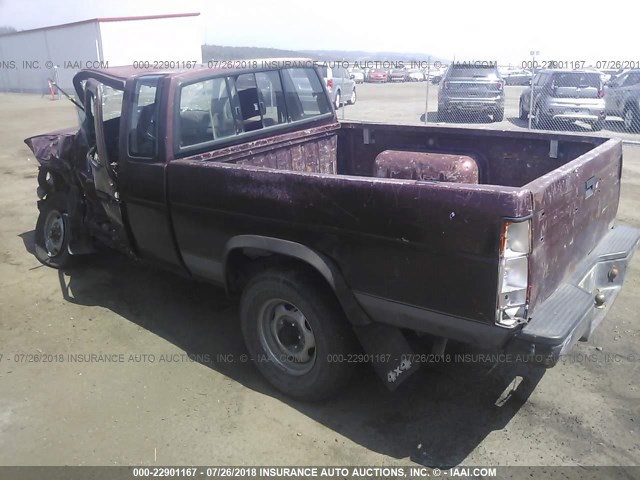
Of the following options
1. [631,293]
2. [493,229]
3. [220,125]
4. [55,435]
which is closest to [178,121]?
[220,125]

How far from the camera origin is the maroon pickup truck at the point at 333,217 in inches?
100

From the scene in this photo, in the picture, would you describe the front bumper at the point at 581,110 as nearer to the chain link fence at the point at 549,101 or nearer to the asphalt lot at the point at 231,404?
the chain link fence at the point at 549,101

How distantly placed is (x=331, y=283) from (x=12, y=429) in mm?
2080

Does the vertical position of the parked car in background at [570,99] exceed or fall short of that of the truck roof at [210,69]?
it falls short

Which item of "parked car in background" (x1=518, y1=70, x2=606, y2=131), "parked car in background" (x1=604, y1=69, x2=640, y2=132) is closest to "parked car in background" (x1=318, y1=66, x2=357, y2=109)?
"parked car in background" (x1=518, y1=70, x2=606, y2=131)

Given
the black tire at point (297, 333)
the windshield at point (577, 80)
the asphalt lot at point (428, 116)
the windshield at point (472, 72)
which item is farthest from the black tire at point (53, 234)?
the windshield at point (472, 72)

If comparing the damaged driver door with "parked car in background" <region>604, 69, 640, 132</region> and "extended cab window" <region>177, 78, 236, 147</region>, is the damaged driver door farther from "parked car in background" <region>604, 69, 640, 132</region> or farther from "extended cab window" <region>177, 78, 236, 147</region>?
"parked car in background" <region>604, 69, 640, 132</region>

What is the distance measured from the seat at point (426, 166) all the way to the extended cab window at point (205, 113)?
1.32 meters

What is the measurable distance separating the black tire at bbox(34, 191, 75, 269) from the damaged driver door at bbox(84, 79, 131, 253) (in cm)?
80

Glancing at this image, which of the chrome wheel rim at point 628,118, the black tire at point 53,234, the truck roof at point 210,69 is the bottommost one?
the chrome wheel rim at point 628,118

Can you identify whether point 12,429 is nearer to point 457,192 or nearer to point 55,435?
point 55,435

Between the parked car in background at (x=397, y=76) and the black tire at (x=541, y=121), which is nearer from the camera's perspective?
the black tire at (x=541, y=121)

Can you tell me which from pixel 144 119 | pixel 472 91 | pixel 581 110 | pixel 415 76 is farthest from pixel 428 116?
pixel 415 76

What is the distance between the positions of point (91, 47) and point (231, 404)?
116 ft
